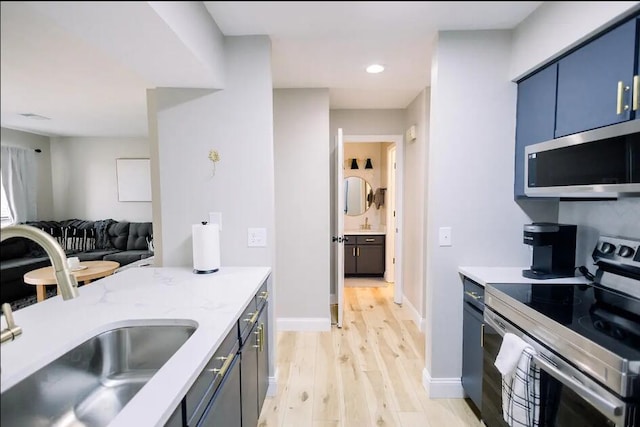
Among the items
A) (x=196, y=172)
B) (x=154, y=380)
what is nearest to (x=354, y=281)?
(x=196, y=172)

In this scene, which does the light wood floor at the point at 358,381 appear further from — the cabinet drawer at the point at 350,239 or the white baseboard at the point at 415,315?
the cabinet drawer at the point at 350,239

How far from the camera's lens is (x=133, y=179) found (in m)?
1.21

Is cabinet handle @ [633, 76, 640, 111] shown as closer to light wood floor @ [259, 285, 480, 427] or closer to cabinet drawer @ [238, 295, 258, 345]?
cabinet drawer @ [238, 295, 258, 345]

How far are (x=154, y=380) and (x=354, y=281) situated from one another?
422cm

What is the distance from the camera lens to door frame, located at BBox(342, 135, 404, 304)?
3.73 meters

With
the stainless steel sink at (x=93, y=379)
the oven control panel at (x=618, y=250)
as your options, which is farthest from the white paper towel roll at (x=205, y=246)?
the oven control panel at (x=618, y=250)

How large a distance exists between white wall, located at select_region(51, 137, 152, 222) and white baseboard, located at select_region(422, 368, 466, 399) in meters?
2.02

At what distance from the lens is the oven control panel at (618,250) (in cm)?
141

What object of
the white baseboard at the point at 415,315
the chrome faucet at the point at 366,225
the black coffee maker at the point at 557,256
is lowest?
the white baseboard at the point at 415,315

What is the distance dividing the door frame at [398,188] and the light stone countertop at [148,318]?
2.33 m

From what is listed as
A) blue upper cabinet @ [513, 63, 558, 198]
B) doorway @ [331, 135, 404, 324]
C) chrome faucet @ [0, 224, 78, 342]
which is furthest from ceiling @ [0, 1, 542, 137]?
doorway @ [331, 135, 404, 324]

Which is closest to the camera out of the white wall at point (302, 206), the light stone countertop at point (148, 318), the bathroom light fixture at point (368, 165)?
the light stone countertop at point (148, 318)

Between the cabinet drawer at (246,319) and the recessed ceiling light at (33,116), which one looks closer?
the recessed ceiling light at (33,116)

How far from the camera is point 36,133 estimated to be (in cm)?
66
